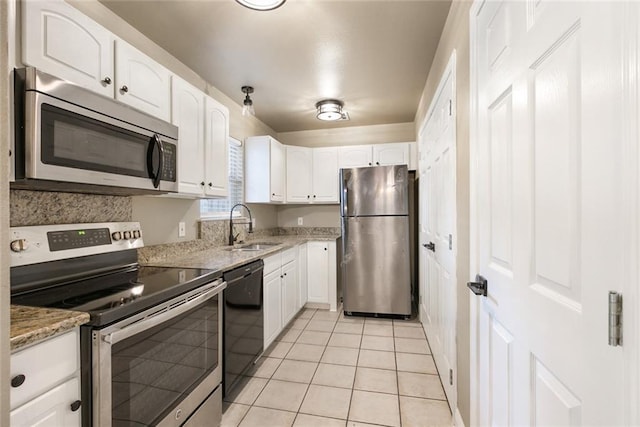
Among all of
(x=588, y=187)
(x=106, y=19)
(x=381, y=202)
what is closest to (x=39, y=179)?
(x=106, y=19)

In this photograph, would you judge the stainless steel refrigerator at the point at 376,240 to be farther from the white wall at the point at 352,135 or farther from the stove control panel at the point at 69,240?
the stove control panel at the point at 69,240

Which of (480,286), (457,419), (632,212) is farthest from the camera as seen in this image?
(457,419)

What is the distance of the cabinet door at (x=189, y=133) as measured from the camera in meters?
1.91

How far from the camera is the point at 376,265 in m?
3.38

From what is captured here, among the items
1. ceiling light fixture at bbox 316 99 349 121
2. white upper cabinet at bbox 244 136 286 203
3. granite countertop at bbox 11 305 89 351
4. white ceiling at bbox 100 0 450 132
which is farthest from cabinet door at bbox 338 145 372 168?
granite countertop at bbox 11 305 89 351

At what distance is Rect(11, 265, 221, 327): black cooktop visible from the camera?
1042 mm

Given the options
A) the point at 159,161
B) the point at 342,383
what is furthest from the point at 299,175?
the point at 342,383

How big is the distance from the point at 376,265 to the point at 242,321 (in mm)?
1812

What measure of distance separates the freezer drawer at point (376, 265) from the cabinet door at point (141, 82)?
225 cm

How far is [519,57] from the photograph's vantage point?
2.86 feet

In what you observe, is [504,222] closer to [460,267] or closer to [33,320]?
[460,267]

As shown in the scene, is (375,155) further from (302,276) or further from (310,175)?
(302,276)

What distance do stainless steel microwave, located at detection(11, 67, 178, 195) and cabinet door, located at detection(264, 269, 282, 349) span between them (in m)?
1.20

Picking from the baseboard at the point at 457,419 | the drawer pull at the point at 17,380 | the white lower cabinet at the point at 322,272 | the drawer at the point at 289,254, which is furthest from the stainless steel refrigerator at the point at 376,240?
the drawer pull at the point at 17,380
